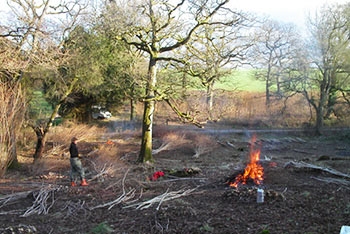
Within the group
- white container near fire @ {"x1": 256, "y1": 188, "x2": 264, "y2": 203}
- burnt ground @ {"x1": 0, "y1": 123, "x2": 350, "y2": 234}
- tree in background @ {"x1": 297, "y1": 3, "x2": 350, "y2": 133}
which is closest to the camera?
burnt ground @ {"x1": 0, "y1": 123, "x2": 350, "y2": 234}

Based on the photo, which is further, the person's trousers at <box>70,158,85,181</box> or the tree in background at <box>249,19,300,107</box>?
the tree in background at <box>249,19,300,107</box>

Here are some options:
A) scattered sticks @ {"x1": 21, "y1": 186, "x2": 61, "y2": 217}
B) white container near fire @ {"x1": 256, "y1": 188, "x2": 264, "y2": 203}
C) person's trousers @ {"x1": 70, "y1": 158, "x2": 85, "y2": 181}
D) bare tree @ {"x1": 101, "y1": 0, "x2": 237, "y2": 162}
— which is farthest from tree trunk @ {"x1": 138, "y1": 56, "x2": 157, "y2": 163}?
white container near fire @ {"x1": 256, "y1": 188, "x2": 264, "y2": 203}

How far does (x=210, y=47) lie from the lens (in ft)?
46.8

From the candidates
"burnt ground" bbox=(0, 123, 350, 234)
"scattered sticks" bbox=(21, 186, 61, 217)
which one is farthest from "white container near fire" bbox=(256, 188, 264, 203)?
"scattered sticks" bbox=(21, 186, 61, 217)

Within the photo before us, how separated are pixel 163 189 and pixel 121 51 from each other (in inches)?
396

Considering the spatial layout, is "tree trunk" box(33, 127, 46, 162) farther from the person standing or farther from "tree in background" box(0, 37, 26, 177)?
the person standing

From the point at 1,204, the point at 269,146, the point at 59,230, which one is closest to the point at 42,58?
the point at 1,204

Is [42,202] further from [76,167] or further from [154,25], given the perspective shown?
[154,25]

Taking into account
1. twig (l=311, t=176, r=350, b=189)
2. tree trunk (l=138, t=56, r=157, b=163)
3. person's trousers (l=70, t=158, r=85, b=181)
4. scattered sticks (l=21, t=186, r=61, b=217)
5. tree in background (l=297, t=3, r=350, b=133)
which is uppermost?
tree in background (l=297, t=3, r=350, b=133)

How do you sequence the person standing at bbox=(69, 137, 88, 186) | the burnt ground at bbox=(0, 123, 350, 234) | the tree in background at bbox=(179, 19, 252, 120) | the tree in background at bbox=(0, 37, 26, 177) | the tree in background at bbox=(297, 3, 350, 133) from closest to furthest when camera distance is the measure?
the burnt ground at bbox=(0, 123, 350, 234), the person standing at bbox=(69, 137, 88, 186), the tree in background at bbox=(0, 37, 26, 177), the tree in background at bbox=(179, 19, 252, 120), the tree in background at bbox=(297, 3, 350, 133)

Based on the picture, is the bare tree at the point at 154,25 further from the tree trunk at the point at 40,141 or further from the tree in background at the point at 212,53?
the tree trunk at the point at 40,141

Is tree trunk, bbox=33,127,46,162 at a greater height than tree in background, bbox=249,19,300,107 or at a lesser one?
lesser

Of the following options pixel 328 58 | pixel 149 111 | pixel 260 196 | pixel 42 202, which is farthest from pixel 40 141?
pixel 328 58

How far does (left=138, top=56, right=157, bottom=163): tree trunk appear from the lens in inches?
568
